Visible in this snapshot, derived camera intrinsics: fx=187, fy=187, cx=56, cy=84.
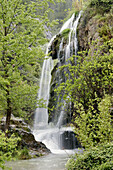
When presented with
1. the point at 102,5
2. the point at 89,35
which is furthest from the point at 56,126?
the point at 102,5

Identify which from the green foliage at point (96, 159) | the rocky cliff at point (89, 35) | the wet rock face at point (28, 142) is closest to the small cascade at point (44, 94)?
the rocky cliff at point (89, 35)

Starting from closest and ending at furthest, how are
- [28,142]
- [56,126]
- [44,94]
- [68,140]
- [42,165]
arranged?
[42,165]
[28,142]
[68,140]
[56,126]
[44,94]

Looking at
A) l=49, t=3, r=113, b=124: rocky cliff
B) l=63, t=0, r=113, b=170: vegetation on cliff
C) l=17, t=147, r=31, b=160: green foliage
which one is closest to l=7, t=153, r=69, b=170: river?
l=17, t=147, r=31, b=160: green foliage

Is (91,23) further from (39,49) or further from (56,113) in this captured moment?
(56,113)

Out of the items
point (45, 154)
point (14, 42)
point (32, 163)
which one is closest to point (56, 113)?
point (45, 154)

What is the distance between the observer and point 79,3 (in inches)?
705

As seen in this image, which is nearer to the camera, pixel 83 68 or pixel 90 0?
pixel 83 68

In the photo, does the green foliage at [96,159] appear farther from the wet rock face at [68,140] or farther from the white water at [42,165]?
the wet rock face at [68,140]

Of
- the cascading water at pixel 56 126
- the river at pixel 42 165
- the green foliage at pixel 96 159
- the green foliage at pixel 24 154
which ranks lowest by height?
the river at pixel 42 165

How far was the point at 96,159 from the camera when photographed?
4.77m

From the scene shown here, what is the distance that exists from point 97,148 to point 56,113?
9772 mm

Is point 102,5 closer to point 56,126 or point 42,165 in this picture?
point 56,126

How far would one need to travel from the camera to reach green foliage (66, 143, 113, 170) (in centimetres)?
453

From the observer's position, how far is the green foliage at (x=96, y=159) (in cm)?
453
